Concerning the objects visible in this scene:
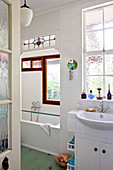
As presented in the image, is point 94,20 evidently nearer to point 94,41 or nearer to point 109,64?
point 94,41

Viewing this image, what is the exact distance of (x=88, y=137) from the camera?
6.23 feet

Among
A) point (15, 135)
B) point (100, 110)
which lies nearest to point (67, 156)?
point (100, 110)

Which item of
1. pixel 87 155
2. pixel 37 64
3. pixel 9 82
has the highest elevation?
pixel 37 64

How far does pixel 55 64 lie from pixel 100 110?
1.92 m

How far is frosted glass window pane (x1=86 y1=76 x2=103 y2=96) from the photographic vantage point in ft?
8.02

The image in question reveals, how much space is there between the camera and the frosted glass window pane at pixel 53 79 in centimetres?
368

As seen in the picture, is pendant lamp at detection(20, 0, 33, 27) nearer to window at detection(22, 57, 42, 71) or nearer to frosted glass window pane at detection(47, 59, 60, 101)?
frosted glass window pane at detection(47, 59, 60, 101)

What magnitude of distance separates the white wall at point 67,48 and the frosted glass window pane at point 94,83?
0.17m

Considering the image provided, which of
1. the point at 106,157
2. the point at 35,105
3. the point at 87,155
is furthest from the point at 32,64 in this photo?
the point at 106,157

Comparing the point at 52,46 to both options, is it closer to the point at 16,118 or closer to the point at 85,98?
the point at 85,98

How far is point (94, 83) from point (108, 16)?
3.77 ft

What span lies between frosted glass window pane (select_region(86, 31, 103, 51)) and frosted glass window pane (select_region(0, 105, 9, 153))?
Answer: 204cm

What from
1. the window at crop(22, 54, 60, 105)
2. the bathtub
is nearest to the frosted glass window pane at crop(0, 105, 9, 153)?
the bathtub

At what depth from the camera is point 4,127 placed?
86 centimetres
